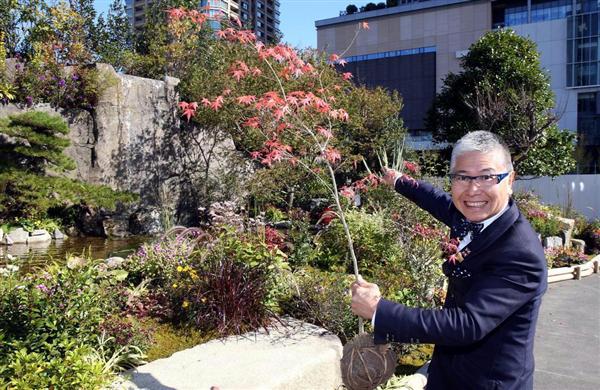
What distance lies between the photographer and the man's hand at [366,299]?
1606 mm

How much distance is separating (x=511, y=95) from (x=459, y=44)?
34.6 metres

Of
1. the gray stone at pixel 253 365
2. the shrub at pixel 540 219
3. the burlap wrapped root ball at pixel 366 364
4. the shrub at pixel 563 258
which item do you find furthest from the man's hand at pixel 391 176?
the shrub at pixel 540 219

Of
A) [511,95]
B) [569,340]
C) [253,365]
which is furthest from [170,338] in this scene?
[511,95]

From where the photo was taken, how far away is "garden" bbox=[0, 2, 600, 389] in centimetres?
311

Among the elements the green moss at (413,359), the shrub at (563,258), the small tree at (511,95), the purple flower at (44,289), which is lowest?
the green moss at (413,359)

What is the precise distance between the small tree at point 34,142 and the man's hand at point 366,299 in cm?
950

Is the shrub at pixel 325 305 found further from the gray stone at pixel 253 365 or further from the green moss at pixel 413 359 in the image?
the green moss at pixel 413 359

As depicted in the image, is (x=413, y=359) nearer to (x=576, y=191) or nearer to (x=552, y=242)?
(x=552, y=242)

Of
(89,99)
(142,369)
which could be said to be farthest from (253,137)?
(142,369)

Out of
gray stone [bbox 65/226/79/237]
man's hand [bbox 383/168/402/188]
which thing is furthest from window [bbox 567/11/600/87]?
man's hand [bbox 383/168/402/188]

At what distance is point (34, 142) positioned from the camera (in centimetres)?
949

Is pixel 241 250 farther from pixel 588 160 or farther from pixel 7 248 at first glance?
pixel 588 160

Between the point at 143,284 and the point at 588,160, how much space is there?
120ft

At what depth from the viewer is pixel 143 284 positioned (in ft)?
14.3
